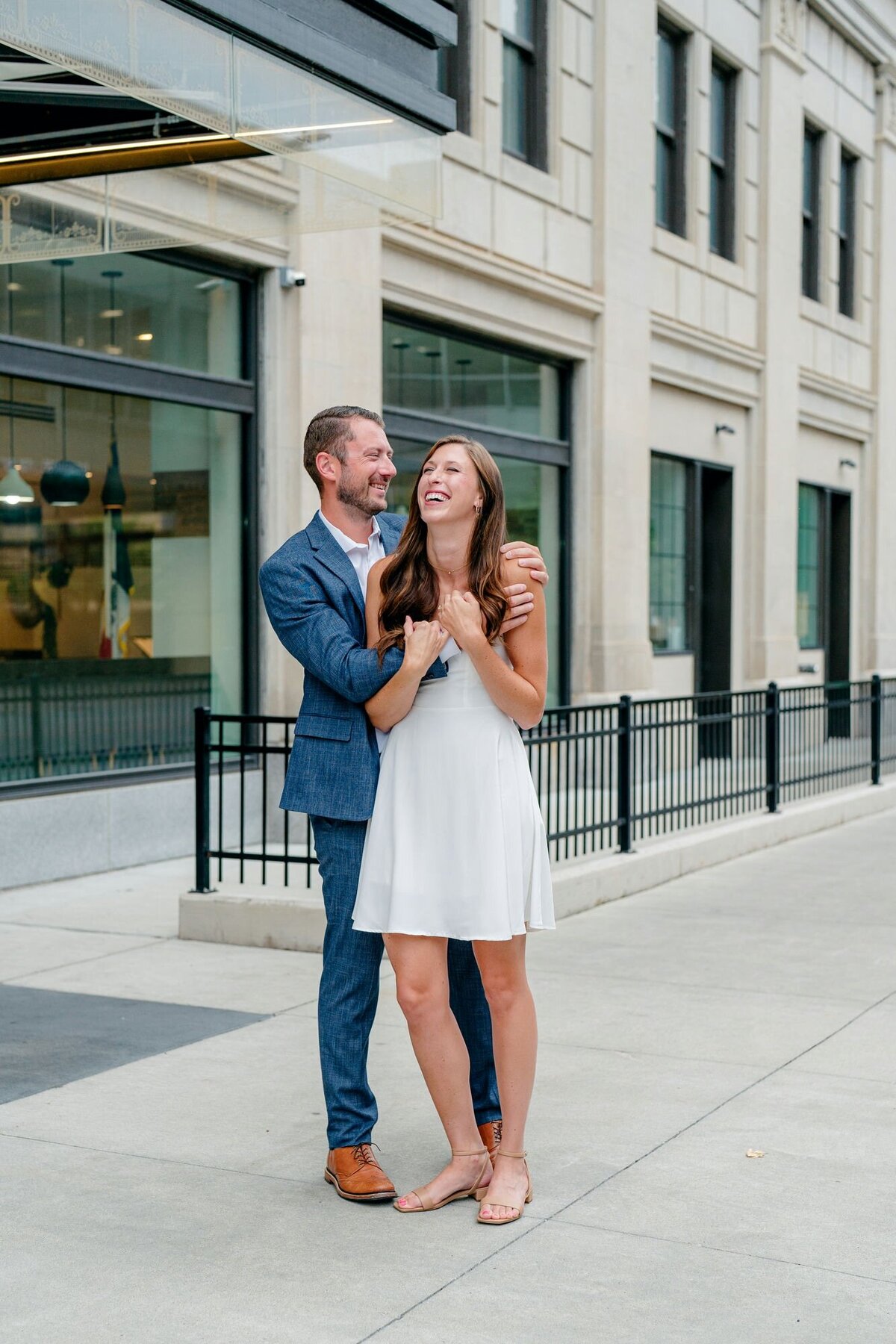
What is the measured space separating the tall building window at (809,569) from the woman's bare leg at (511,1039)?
18821mm

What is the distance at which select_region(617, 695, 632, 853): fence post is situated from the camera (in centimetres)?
1049

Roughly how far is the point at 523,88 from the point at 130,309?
6.16 metres

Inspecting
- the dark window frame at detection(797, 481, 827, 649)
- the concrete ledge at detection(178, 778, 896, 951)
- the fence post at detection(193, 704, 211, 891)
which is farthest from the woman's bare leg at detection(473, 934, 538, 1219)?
the dark window frame at detection(797, 481, 827, 649)

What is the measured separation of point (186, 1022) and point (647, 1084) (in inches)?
80.2

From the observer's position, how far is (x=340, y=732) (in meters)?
4.70

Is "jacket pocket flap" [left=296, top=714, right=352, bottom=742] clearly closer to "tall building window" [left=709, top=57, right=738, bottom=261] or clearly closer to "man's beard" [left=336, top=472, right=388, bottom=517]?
"man's beard" [left=336, top=472, right=388, bottom=517]

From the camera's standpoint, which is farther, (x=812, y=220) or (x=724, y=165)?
(x=812, y=220)

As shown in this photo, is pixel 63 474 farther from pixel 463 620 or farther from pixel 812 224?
pixel 812 224

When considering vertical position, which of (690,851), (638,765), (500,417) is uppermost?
(500,417)

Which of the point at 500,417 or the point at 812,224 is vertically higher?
the point at 812,224

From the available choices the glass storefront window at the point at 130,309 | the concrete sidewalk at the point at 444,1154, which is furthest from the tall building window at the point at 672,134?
the concrete sidewalk at the point at 444,1154

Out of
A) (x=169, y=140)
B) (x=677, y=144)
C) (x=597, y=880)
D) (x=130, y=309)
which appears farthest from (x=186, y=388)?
(x=677, y=144)

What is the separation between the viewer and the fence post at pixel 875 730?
1579cm

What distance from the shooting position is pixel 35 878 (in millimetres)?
10422
